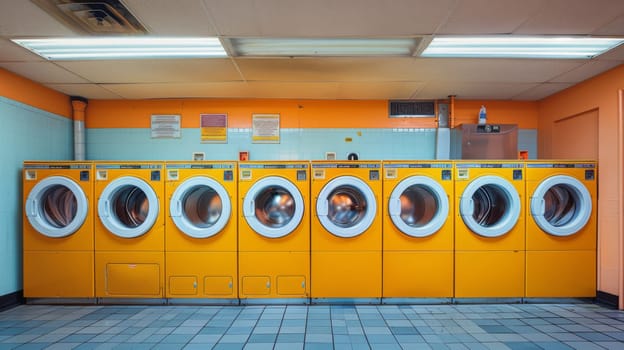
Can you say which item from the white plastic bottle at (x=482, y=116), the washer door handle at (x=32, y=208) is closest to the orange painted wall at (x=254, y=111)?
the white plastic bottle at (x=482, y=116)

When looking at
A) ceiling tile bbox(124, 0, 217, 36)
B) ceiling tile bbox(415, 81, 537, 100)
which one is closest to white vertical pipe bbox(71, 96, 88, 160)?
ceiling tile bbox(124, 0, 217, 36)

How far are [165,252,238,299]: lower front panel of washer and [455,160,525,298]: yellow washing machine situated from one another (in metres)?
2.62

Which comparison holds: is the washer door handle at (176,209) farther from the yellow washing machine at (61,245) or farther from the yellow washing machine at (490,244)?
the yellow washing machine at (490,244)

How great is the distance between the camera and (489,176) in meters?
3.21

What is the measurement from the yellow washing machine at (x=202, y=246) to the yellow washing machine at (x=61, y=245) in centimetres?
92

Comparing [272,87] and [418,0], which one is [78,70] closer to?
[272,87]

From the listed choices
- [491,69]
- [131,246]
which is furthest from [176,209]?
[491,69]

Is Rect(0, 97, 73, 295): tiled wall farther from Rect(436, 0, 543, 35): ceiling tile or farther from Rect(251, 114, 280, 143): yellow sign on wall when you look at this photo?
Rect(436, 0, 543, 35): ceiling tile

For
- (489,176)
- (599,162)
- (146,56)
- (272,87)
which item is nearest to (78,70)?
(146,56)

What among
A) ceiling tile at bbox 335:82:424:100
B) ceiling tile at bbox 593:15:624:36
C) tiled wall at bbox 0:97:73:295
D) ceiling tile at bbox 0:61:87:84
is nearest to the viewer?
ceiling tile at bbox 593:15:624:36

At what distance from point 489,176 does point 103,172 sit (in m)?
4.48

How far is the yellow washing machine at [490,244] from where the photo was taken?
3197 mm

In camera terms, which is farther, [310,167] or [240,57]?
[310,167]

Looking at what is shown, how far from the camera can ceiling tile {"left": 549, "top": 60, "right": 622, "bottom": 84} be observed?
2.96m
